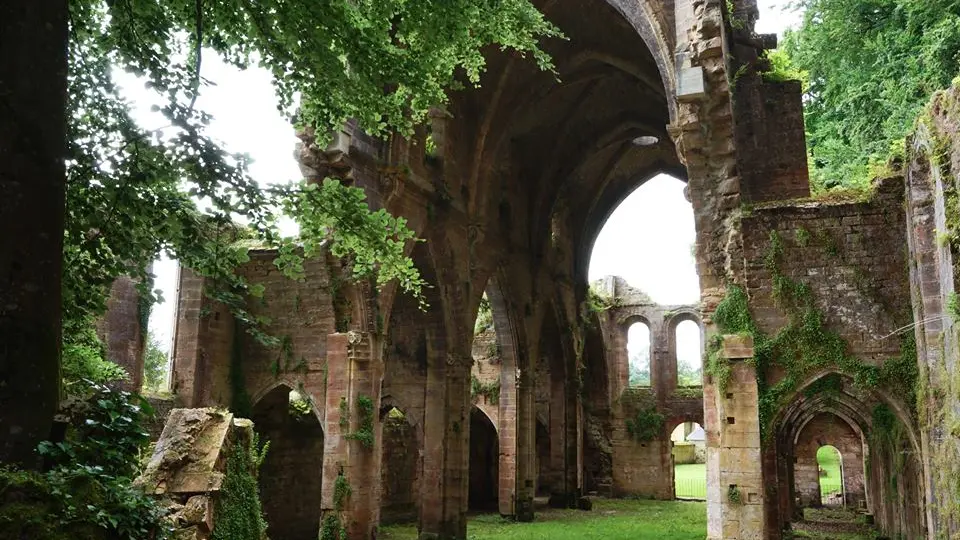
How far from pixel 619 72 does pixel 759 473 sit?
37.7 ft

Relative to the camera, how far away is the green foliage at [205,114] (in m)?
5.09

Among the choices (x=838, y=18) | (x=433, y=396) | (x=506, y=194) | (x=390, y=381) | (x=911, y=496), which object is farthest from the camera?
(x=506, y=194)

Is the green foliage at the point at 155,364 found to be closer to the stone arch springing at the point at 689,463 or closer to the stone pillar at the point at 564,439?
the stone pillar at the point at 564,439

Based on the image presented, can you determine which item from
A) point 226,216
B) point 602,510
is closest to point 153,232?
point 226,216

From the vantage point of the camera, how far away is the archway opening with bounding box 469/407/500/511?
24859 mm

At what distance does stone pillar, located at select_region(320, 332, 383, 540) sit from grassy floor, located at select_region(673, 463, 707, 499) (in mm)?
15502

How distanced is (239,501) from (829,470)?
125 ft

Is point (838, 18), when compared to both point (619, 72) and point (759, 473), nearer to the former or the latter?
point (619, 72)

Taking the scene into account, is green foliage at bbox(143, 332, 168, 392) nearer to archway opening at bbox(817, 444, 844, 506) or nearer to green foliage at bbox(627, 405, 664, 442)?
green foliage at bbox(627, 405, 664, 442)

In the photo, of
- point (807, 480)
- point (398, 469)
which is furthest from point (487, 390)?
point (807, 480)

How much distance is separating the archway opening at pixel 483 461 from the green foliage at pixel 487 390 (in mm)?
1367

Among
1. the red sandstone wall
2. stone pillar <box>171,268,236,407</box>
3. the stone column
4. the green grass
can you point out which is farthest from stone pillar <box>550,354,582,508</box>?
the green grass

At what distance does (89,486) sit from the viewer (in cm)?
341

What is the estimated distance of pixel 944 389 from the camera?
9234 mm
